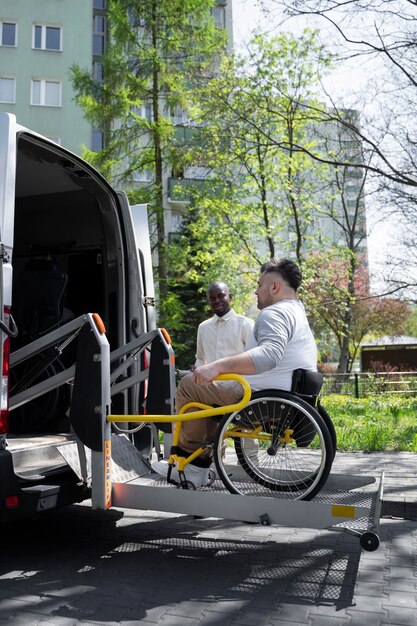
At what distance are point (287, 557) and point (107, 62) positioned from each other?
1611cm

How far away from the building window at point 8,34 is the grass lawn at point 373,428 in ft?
79.8

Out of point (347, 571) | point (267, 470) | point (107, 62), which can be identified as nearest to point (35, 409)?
point (267, 470)

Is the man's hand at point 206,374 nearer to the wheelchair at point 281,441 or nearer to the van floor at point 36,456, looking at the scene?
the wheelchair at point 281,441

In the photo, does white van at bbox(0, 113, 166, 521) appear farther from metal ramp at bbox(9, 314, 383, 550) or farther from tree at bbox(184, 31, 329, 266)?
tree at bbox(184, 31, 329, 266)

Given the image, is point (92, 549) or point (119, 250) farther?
point (119, 250)

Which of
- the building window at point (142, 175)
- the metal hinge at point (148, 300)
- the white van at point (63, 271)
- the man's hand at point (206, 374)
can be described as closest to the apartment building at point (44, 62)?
the building window at point (142, 175)

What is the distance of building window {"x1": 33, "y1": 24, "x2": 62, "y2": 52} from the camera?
98.1 ft

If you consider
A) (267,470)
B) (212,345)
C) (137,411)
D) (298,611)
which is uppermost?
(212,345)

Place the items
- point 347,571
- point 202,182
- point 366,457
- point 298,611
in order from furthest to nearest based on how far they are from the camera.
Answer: point 202,182 < point 366,457 < point 347,571 < point 298,611

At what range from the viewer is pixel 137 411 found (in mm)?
5086

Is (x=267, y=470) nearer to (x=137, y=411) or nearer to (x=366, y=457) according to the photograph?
(x=137, y=411)

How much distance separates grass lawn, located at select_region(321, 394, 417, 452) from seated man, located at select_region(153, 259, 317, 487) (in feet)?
14.6

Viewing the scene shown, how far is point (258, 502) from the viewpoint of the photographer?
136 inches

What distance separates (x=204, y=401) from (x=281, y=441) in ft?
1.74
